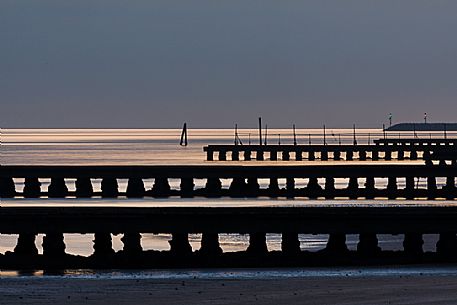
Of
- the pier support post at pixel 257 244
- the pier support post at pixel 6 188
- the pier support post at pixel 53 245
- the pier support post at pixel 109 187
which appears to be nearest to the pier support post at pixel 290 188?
the pier support post at pixel 109 187

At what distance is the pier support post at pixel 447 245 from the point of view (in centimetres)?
2905

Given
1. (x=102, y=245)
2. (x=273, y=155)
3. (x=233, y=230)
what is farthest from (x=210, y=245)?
(x=273, y=155)

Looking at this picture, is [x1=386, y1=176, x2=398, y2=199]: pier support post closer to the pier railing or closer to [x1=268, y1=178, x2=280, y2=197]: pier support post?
the pier railing

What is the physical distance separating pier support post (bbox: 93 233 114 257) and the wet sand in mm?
3101

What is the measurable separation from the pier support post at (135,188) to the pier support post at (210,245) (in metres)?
34.6

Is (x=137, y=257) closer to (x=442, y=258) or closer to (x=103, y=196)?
(x=442, y=258)

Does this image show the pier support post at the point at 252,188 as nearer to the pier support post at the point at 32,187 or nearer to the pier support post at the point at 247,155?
the pier support post at the point at 32,187

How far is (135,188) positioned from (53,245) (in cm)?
3532

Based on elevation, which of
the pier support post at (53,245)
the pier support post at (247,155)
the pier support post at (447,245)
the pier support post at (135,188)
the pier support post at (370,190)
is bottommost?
the pier support post at (247,155)

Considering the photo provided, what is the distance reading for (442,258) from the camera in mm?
28938

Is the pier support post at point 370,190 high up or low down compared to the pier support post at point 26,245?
down

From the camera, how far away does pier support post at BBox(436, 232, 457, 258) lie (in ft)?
95.3

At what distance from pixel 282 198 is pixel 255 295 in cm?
4047

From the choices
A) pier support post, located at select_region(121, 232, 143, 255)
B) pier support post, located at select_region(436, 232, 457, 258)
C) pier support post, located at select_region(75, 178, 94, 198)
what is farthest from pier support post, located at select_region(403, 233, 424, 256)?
pier support post, located at select_region(75, 178, 94, 198)
